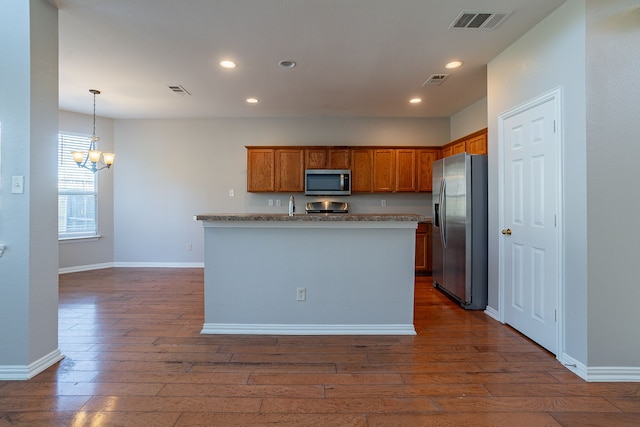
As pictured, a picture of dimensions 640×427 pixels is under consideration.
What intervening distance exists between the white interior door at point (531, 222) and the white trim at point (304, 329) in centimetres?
102

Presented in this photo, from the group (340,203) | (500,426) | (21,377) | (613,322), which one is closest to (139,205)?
(340,203)

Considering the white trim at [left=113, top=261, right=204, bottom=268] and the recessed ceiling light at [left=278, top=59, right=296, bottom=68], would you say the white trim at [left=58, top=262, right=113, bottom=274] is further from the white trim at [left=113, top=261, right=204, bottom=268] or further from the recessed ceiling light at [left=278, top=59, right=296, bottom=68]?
the recessed ceiling light at [left=278, top=59, right=296, bottom=68]

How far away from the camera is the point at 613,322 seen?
2.11 metres

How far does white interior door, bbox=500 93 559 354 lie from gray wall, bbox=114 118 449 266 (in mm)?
2653

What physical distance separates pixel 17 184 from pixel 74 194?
382 cm

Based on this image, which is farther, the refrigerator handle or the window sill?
the window sill

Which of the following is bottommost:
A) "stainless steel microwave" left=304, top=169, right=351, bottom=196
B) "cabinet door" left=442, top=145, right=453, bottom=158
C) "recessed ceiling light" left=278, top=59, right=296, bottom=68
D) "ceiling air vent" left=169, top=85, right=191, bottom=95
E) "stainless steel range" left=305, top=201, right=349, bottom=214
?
"stainless steel range" left=305, top=201, right=349, bottom=214

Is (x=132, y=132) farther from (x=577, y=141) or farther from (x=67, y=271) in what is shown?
(x=577, y=141)

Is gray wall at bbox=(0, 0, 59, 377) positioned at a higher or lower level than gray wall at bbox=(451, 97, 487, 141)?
lower

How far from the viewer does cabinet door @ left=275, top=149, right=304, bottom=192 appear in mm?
5312

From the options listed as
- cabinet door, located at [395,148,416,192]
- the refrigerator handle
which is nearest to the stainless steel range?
cabinet door, located at [395,148,416,192]

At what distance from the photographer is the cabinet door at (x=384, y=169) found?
5340 millimetres

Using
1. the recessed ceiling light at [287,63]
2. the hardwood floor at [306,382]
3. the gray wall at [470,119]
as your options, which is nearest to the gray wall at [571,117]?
the hardwood floor at [306,382]

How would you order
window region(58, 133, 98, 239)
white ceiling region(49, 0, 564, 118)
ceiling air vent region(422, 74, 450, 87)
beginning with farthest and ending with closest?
1. window region(58, 133, 98, 239)
2. ceiling air vent region(422, 74, 450, 87)
3. white ceiling region(49, 0, 564, 118)
